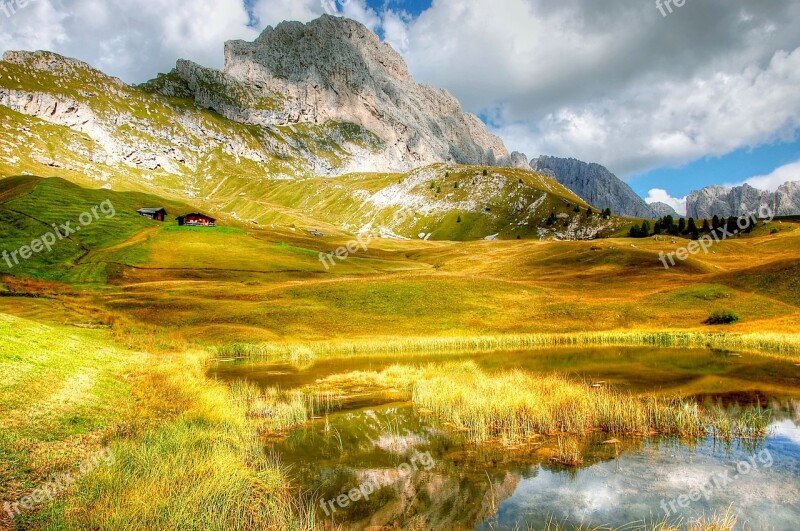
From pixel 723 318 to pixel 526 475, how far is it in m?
60.0

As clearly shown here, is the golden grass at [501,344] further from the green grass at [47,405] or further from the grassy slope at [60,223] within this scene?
the grassy slope at [60,223]

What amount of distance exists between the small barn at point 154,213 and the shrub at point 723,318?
170402mm

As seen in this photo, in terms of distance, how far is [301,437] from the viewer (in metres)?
21.2

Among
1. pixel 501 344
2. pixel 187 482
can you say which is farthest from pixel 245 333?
pixel 187 482

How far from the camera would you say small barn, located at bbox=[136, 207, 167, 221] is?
170 m

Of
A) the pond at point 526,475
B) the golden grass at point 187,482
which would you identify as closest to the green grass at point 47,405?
the golden grass at point 187,482

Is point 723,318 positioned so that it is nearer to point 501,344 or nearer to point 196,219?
point 501,344

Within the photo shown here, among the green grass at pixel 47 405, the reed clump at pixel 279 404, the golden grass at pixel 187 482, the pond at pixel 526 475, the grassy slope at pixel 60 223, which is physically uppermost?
the grassy slope at pixel 60 223

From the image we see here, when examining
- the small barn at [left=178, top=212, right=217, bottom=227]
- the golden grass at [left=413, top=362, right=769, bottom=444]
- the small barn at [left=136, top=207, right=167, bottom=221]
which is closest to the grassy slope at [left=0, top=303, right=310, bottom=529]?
the golden grass at [left=413, top=362, right=769, bottom=444]

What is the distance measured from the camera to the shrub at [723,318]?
6185 centimetres

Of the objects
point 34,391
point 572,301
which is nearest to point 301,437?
point 34,391

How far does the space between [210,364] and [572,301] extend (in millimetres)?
53992

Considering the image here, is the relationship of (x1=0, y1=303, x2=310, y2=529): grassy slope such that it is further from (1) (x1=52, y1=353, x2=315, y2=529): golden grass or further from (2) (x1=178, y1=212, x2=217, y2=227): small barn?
(2) (x1=178, y1=212, x2=217, y2=227): small barn

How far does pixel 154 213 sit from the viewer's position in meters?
174
